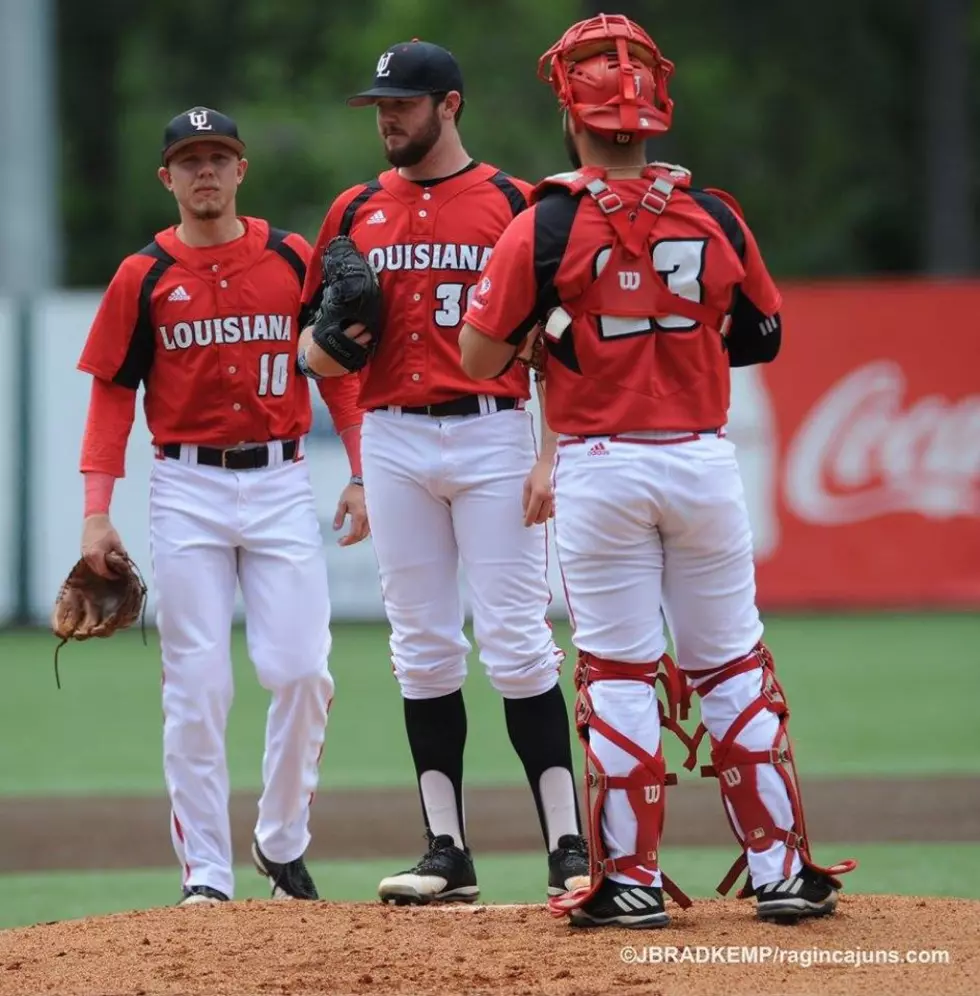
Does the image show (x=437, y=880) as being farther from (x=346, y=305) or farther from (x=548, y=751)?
(x=346, y=305)

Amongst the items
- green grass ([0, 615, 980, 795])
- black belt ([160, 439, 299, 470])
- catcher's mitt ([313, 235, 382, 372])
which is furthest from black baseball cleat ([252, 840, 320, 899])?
green grass ([0, 615, 980, 795])

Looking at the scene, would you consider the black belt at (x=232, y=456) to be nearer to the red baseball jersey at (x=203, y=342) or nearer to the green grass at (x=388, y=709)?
the red baseball jersey at (x=203, y=342)

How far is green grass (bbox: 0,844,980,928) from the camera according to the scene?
687cm

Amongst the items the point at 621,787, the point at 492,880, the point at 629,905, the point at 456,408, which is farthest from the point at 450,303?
the point at 492,880

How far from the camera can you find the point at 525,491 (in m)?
5.53

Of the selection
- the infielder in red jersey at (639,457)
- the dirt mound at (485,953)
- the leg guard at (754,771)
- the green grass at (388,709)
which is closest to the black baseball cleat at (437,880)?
the dirt mound at (485,953)

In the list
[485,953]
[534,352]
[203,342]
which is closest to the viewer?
[485,953]

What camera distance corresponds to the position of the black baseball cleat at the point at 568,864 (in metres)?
5.75

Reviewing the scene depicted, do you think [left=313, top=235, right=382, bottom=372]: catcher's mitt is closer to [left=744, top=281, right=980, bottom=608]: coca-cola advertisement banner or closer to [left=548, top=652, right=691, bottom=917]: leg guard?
[left=548, top=652, right=691, bottom=917]: leg guard

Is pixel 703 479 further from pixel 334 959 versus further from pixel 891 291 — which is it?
pixel 891 291

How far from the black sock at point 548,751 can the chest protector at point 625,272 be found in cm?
133

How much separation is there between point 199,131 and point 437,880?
7.89 feet

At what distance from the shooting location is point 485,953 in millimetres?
5020

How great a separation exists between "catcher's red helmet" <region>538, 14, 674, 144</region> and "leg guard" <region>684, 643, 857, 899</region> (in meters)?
1.43
